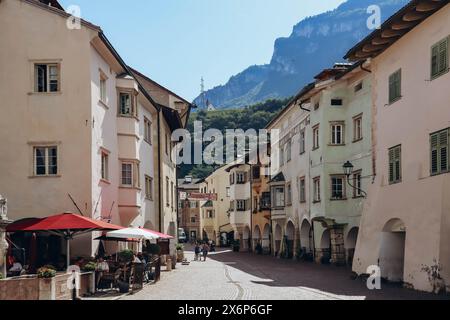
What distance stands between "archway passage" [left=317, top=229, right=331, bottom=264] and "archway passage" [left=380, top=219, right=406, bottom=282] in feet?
64.3

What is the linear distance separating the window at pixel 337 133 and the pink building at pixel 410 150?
14118 mm

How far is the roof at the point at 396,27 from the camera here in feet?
72.5

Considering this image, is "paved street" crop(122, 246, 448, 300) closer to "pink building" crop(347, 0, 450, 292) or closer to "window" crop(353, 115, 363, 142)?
"pink building" crop(347, 0, 450, 292)

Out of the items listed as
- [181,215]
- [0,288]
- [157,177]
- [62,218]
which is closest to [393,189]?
[62,218]

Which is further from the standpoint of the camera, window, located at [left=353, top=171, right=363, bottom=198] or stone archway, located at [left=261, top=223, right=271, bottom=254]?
stone archway, located at [left=261, top=223, right=271, bottom=254]

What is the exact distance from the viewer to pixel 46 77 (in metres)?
27.6

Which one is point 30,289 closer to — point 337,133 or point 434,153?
point 434,153

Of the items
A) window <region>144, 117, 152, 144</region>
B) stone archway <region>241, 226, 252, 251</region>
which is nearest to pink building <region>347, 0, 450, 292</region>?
window <region>144, 117, 152, 144</region>

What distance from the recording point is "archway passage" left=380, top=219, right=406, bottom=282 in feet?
86.8

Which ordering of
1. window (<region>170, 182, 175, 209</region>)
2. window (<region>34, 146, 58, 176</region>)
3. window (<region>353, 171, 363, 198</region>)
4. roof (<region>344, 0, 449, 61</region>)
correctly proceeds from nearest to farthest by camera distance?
1. roof (<region>344, 0, 449, 61</region>)
2. window (<region>34, 146, 58, 176</region>)
3. window (<region>353, 171, 363, 198</region>)
4. window (<region>170, 182, 175, 209</region>)

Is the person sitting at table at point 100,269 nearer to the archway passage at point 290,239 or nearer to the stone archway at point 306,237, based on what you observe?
the stone archway at point 306,237

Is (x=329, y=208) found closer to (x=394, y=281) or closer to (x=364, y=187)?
(x=364, y=187)

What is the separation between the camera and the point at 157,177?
139ft
